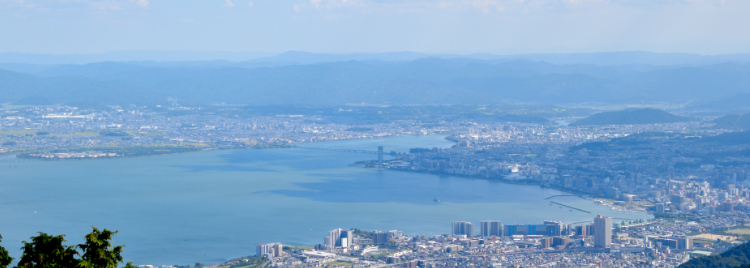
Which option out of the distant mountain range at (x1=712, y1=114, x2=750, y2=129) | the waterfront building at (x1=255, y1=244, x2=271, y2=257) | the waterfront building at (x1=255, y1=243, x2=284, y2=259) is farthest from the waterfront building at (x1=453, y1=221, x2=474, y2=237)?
the distant mountain range at (x1=712, y1=114, x2=750, y2=129)

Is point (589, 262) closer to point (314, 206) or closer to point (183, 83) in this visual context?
point (314, 206)

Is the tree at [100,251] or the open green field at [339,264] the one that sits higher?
the tree at [100,251]

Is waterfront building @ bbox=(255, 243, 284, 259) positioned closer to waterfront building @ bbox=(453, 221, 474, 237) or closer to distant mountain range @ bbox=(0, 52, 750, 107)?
waterfront building @ bbox=(453, 221, 474, 237)

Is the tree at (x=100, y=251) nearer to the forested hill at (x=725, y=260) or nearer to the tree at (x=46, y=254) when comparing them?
the tree at (x=46, y=254)

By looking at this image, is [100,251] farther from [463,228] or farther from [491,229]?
[491,229]

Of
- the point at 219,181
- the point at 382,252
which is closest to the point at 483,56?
the point at 219,181

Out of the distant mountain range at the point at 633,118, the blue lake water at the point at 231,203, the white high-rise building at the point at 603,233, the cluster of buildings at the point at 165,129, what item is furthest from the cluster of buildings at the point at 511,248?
the distant mountain range at the point at 633,118
